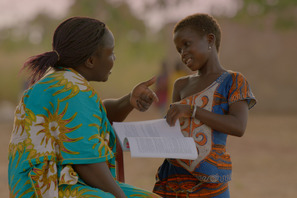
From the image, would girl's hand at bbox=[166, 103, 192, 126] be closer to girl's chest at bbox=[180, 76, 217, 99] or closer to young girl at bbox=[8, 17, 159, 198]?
girl's chest at bbox=[180, 76, 217, 99]

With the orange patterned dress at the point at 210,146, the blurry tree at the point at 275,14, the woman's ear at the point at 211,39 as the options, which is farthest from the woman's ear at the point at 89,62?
the blurry tree at the point at 275,14

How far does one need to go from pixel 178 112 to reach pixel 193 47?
0.35m

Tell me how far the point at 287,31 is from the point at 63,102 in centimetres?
1337

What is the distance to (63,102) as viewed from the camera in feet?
5.94

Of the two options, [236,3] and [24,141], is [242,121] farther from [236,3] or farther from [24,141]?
[236,3]

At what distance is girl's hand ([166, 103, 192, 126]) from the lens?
→ 7.01 feet

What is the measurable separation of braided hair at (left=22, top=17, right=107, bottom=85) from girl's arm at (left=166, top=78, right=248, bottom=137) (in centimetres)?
47

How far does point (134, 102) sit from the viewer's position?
2322mm

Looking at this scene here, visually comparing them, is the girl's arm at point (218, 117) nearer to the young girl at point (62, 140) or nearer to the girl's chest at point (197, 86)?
the girl's chest at point (197, 86)

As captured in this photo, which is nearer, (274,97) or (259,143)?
(259,143)

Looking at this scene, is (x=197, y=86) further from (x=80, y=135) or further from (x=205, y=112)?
(x=80, y=135)

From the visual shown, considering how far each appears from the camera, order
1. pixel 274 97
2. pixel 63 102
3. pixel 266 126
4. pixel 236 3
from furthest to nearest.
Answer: pixel 236 3, pixel 274 97, pixel 266 126, pixel 63 102

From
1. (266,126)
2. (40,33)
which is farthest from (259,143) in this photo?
(40,33)

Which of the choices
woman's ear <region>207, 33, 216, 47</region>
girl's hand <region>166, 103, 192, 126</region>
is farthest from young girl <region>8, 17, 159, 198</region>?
woman's ear <region>207, 33, 216, 47</region>
